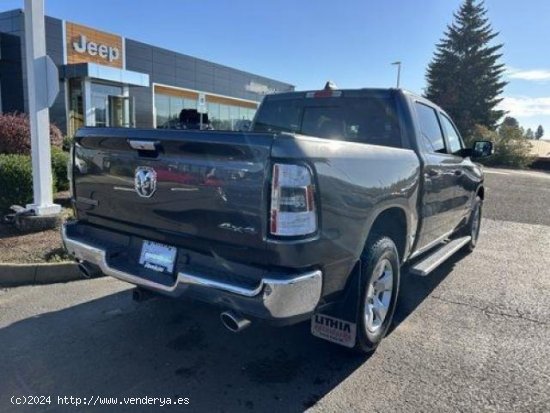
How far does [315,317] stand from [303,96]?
2417 millimetres

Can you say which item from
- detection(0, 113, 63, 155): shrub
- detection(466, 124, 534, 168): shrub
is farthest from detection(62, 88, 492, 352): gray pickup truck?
detection(466, 124, 534, 168): shrub

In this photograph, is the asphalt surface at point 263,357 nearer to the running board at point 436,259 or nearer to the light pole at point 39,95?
the running board at point 436,259

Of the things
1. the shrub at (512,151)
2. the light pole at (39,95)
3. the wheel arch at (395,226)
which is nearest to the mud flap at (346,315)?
the wheel arch at (395,226)

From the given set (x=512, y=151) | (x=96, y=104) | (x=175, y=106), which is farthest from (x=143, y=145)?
(x=512, y=151)

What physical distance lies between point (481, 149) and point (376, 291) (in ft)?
11.1

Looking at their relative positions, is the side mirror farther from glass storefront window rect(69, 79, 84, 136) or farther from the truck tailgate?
glass storefront window rect(69, 79, 84, 136)

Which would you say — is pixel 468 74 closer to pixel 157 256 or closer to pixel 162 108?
pixel 162 108

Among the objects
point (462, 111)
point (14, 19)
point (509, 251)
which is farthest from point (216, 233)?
point (462, 111)

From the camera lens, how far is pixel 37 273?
4.85 metres

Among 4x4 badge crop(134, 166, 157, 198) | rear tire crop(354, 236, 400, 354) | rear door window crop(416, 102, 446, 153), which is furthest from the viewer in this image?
rear door window crop(416, 102, 446, 153)

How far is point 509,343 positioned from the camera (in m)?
3.78

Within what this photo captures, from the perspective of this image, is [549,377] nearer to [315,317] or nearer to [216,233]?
[315,317]

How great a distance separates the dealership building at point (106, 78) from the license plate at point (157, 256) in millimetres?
11310

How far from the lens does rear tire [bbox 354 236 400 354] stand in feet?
10.4
